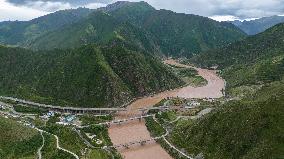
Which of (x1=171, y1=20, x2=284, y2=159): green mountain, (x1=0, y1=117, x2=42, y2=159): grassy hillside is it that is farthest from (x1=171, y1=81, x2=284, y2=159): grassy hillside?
(x1=0, y1=117, x2=42, y2=159): grassy hillside

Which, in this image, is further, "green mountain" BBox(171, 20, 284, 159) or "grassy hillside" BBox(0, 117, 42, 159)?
"grassy hillside" BBox(0, 117, 42, 159)

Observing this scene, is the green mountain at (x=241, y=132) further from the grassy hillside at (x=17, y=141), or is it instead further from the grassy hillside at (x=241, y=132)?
the grassy hillside at (x=17, y=141)

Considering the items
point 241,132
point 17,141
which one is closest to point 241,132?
point 241,132

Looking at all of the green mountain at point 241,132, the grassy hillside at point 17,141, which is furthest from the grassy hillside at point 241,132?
the grassy hillside at point 17,141

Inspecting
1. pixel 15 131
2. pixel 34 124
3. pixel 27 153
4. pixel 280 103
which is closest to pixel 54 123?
pixel 34 124

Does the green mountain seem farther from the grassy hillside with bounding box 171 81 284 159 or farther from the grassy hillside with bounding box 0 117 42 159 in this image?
the grassy hillside with bounding box 0 117 42 159

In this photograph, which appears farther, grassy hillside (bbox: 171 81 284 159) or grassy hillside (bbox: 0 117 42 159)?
grassy hillside (bbox: 0 117 42 159)

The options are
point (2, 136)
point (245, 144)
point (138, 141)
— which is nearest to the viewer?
point (245, 144)

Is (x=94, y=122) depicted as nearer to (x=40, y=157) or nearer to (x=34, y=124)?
(x=34, y=124)

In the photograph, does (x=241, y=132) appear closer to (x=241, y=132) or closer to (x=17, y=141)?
(x=241, y=132)
